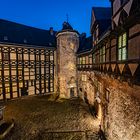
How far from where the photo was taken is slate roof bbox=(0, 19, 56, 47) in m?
19.2

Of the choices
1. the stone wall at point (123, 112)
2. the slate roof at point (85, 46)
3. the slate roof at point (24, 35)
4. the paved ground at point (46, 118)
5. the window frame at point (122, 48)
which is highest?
the slate roof at point (24, 35)

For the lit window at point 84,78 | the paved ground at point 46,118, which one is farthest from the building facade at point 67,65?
the paved ground at point 46,118

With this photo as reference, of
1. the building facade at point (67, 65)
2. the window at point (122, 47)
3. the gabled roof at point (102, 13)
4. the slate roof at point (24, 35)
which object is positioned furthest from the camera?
the slate roof at point (24, 35)

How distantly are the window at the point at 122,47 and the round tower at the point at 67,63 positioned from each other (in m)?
13.9

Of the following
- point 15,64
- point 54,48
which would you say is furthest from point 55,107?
point 54,48

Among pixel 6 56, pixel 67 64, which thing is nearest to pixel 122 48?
pixel 67 64

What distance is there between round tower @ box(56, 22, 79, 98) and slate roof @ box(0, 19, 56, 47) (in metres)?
3.17

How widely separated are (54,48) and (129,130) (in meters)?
18.2

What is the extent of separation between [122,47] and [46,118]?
34.0 feet

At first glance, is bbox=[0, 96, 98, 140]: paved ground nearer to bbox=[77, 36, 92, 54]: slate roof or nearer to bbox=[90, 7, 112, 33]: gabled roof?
bbox=[77, 36, 92, 54]: slate roof

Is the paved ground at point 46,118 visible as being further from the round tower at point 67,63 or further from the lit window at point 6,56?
the lit window at point 6,56

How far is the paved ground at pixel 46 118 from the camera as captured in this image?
10.8 meters

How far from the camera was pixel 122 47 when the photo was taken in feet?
21.0

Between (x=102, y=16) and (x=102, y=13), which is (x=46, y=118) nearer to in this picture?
(x=102, y=16)
